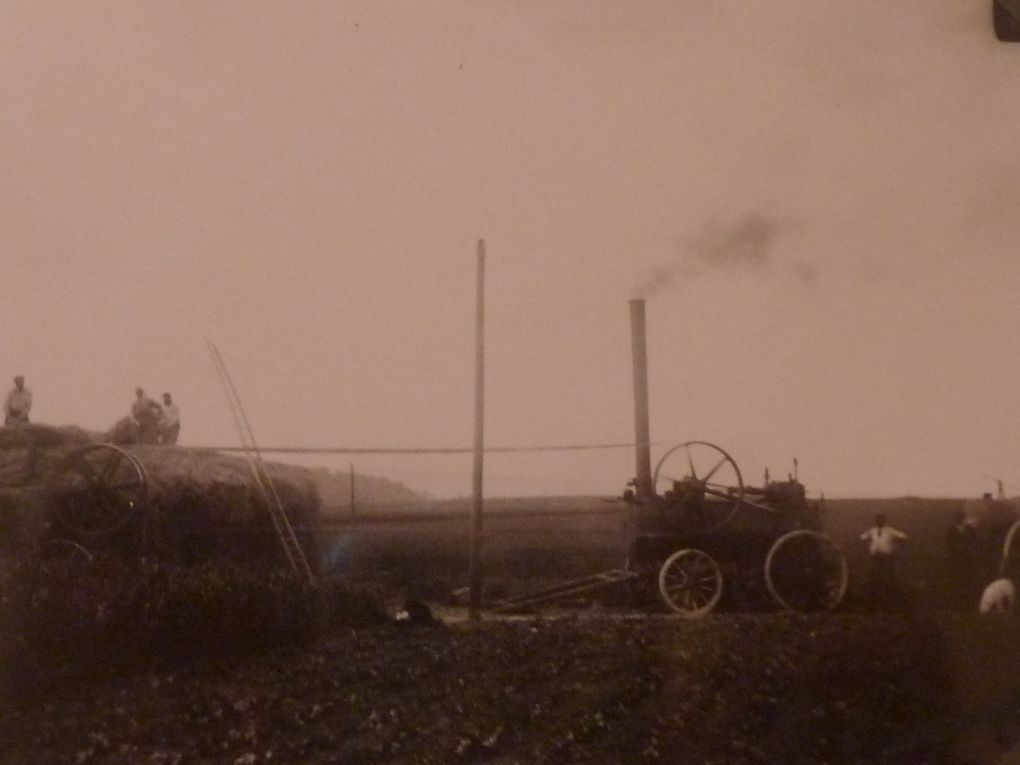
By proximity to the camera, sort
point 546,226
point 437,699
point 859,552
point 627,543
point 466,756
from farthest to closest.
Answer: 1. point 627,543
2. point 859,552
3. point 546,226
4. point 437,699
5. point 466,756

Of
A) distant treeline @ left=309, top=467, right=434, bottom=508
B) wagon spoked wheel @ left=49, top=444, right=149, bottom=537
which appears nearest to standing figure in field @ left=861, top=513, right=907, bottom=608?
distant treeline @ left=309, top=467, right=434, bottom=508

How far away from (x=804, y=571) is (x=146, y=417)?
2746 millimetres

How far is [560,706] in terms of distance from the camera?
2.72 m

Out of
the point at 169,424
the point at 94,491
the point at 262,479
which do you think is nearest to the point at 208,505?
the point at 262,479

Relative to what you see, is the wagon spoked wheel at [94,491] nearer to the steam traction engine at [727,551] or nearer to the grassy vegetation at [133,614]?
the grassy vegetation at [133,614]

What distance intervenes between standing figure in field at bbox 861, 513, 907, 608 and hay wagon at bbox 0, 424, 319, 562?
201cm

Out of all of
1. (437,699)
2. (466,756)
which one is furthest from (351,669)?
(466,756)

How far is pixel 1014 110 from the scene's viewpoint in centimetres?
286

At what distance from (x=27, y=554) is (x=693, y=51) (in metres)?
2.38

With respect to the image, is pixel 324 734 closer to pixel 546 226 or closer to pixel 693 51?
pixel 546 226

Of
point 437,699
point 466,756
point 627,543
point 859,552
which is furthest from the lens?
point 627,543

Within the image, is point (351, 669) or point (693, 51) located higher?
point (693, 51)

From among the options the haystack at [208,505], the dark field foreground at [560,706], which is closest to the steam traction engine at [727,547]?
the dark field foreground at [560,706]

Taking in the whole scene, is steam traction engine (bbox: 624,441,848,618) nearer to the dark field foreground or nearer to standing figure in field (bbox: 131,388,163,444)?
the dark field foreground
